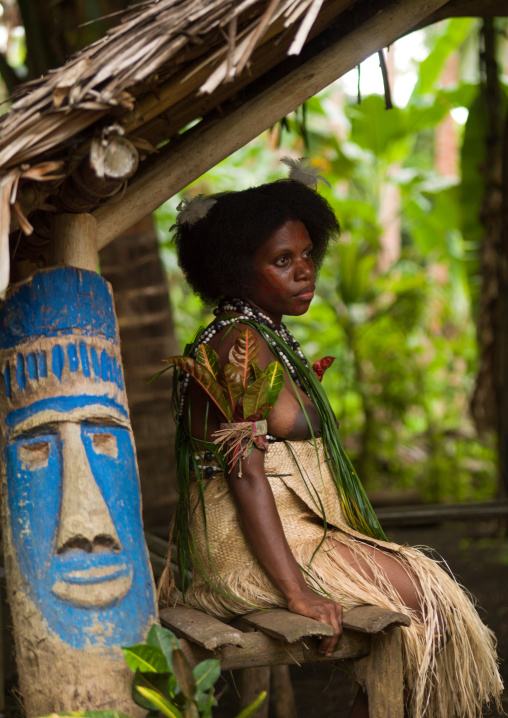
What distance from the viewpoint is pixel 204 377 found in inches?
90.5

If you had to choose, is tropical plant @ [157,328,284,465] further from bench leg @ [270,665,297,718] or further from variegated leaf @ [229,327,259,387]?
bench leg @ [270,665,297,718]

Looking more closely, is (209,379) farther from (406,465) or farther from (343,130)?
(343,130)

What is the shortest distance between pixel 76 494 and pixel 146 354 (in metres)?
2.65

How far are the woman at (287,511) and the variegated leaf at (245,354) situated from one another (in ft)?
0.33

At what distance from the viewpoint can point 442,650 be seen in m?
2.35

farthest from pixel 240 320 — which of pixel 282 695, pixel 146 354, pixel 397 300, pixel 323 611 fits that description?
pixel 397 300

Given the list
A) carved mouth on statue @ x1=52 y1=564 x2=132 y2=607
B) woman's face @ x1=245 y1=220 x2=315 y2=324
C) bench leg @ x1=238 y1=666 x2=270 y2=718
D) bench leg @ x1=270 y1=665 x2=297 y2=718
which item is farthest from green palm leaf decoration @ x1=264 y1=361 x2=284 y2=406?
bench leg @ x1=270 y1=665 x2=297 y2=718

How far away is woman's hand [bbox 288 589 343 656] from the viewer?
2.11m

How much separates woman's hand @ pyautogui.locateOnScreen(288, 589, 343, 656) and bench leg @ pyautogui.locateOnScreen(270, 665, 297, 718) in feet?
3.81

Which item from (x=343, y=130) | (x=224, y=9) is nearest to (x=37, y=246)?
(x=224, y=9)

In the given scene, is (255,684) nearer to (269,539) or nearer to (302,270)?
(269,539)

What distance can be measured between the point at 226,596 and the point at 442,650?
2.13ft

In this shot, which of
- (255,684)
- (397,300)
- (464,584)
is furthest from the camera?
(397,300)

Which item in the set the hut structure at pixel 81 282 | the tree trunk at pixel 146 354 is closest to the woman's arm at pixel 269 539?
the hut structure at pixel 81 282
